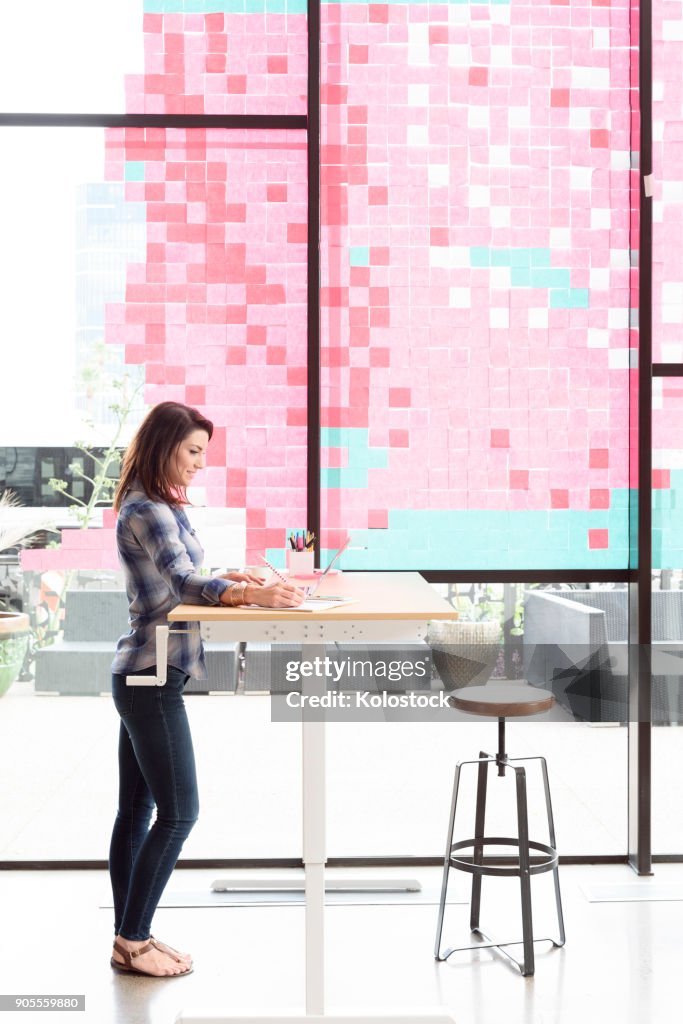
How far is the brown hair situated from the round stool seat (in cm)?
96

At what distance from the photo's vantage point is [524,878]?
8.66 feet

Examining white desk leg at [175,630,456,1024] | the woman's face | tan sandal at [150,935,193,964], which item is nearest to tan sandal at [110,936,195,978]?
tan sandal at [150,935,193,964]

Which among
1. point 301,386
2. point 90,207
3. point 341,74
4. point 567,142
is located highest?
point 341,74

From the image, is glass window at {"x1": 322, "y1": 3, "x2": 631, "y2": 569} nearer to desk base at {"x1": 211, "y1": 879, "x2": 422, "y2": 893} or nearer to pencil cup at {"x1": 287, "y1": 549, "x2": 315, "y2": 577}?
pencil cup at {"x1": 287, "y1": 549, "x2": 315, "y2": 577}

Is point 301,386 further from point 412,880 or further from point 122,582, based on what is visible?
point 412,880

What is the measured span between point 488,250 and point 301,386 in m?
0.79

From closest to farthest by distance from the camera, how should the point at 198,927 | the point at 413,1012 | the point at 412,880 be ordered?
1. the point at 413,1012
2. the point at 198,927
3. the point at 412,880

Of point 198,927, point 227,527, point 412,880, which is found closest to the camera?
point 198,927

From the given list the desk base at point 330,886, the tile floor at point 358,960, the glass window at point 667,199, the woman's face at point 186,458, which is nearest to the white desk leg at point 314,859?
the tile floor at point 358,960

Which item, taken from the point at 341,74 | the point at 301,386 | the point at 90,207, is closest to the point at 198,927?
the point at 301,386

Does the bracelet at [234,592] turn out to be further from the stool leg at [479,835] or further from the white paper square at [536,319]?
the white paper square at [536,319]

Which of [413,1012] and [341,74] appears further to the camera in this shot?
[341,74]

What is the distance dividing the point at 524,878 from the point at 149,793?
102 cm

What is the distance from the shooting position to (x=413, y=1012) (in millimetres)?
2365
